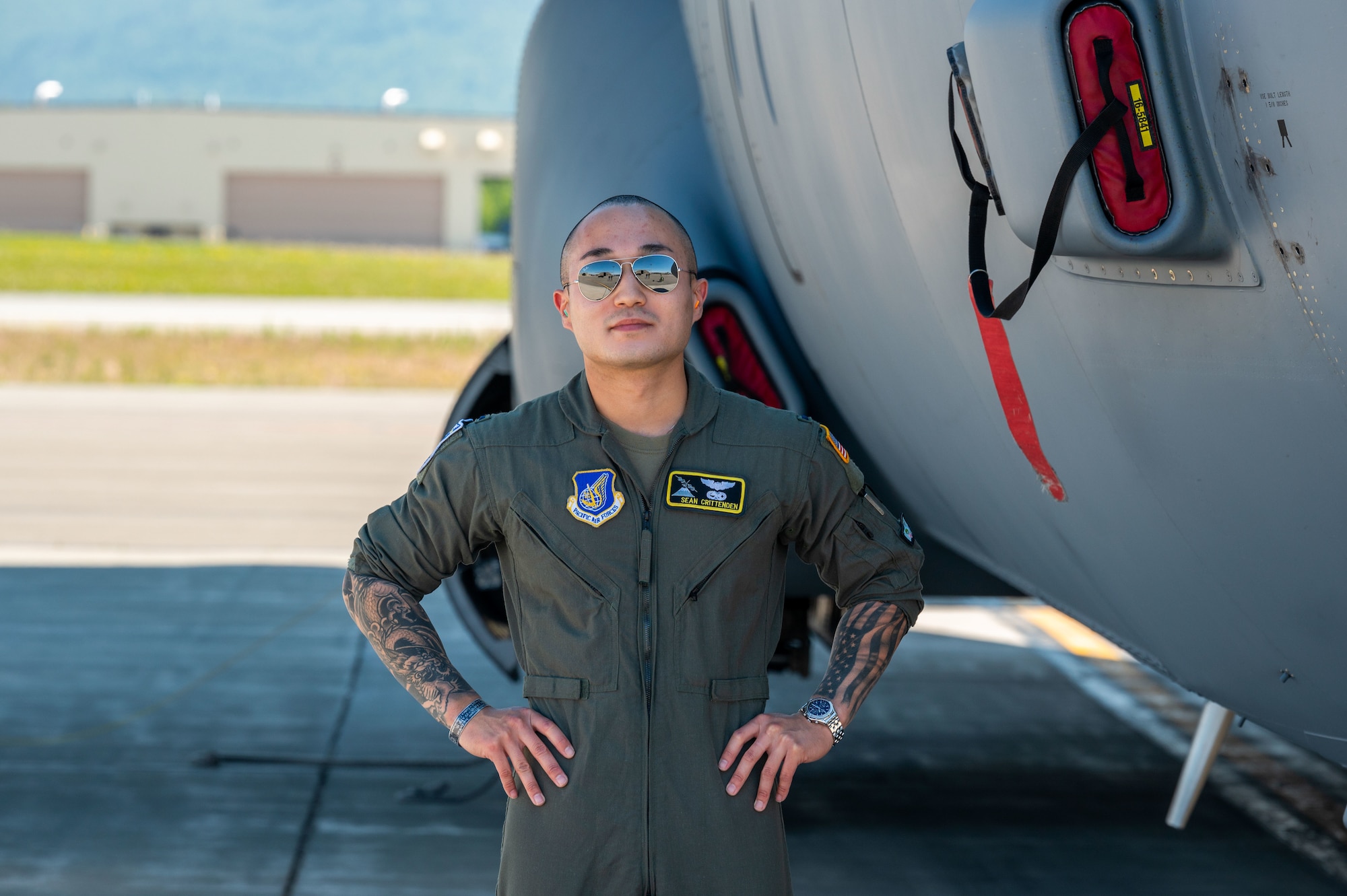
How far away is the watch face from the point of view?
2053 mm

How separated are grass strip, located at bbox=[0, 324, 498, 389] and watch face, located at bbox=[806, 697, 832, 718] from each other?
52.9 feet

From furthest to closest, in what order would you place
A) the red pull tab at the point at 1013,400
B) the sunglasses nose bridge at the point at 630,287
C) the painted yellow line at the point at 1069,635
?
the painted yellow line at the point at 1069,635
the red pull tab at the point at 1013,400
the sunglasses nose bridge at the point at 630,287

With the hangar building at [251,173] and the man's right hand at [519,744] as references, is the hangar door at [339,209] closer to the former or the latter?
the hangar building at [251,173]

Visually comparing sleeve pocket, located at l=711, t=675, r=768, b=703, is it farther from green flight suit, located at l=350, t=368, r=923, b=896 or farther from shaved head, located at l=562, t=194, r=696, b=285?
shaved head, located at l=562, t=194, r=696, b=285

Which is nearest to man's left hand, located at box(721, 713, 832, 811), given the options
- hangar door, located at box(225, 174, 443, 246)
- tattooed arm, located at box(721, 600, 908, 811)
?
tattooed arm, located at box(721, 600, 908, 811)

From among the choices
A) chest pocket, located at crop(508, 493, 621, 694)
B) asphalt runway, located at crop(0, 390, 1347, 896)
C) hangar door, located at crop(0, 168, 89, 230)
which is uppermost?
chest pocket, located at crop(508, 493, 621, 694)

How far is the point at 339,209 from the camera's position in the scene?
67688 mm

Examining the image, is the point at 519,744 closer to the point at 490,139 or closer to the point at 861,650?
the point at 861,650

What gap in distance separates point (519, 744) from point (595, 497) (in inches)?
15.4

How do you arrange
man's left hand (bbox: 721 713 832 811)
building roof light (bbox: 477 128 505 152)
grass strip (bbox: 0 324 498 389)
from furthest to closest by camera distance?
building roof light (bbox: 477 128 505 152), grass strip (bbox: 0 324 498 389), man's left hand (bbox: 721 713 832 811)

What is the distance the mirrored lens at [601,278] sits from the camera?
6.91ft

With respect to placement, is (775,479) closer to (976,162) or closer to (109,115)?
(976,162)

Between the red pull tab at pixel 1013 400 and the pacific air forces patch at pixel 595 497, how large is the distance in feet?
2.41

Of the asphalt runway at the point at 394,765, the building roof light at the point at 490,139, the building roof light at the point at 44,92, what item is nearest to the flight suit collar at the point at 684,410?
the asphalt runway at the point at 394,765
